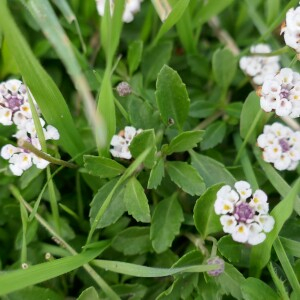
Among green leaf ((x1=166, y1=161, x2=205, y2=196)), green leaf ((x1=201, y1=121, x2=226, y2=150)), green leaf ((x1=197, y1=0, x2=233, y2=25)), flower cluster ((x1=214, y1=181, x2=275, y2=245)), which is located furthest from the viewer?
green leaf ((x1=197, y1=0, x2=233, y2=25))

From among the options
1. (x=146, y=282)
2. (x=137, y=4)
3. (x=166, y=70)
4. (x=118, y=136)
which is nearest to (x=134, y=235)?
(x=146, y=282)

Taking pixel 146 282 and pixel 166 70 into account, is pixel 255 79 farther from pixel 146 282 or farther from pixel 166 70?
pixel 146 282

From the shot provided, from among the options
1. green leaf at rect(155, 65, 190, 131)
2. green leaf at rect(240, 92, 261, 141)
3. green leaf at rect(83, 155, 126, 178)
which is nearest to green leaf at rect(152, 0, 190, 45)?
green leaf at rect(155, 65, 190, 131)

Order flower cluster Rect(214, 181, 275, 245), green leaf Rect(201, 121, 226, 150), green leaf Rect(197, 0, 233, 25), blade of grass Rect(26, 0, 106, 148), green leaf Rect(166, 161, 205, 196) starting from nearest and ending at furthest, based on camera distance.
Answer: blade of grass Rect(26, 0, 106, 148) < flower cluster Rect(214, 181, 275, 245) < green leaf Rect(166, 161, 205, 196) < green leaf Rect(201, 121, 226, 150) < green leaf Rect(197, 0, 233, 25)

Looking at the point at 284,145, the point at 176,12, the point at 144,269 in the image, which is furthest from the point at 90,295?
the point at 176,12

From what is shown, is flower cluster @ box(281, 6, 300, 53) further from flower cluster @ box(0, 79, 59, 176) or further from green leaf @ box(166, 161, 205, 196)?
flower cluster @ box(0, 79, 59, 176)

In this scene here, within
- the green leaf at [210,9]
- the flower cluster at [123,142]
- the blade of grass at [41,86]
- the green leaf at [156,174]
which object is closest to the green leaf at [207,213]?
the green leaf at [156,174]

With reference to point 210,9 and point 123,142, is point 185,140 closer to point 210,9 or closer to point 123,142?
point 123,142

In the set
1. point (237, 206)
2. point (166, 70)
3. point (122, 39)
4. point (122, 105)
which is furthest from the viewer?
point (122, 39)
